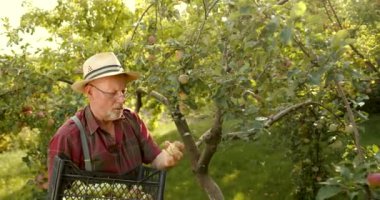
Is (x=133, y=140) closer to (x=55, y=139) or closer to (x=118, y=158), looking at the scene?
(x=118, y=158)

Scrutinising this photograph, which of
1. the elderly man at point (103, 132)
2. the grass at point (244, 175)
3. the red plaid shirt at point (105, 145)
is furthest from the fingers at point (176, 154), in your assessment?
the grass at point (244, 175)

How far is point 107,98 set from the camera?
8.54ft

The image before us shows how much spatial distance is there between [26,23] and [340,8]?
3722 mm

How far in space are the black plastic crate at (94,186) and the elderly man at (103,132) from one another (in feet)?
0.72

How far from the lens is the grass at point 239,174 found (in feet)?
22.6

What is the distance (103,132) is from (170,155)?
14.4 inches

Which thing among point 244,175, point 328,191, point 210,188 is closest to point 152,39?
point 210,188

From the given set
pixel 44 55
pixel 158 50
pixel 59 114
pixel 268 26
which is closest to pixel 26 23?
pixel 44 55

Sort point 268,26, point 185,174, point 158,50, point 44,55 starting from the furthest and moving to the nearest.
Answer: point 185,174
point 44,55
point 158,50
point 268,26

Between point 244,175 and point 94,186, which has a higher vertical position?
point 94,186

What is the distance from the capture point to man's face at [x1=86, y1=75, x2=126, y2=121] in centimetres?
261

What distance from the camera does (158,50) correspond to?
153 inches

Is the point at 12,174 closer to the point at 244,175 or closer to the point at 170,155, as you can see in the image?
the point at 244,175

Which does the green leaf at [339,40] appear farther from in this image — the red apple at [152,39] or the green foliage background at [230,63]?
the red apple at [152,39]
